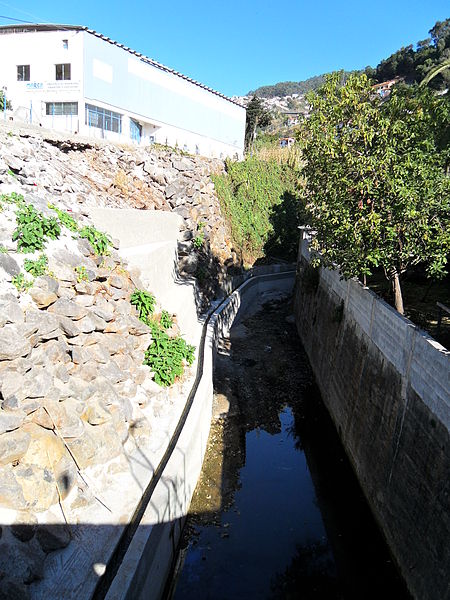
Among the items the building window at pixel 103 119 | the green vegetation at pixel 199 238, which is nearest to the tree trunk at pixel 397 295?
the green vegetation at pixel 199 238

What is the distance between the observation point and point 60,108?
2531 centimetres

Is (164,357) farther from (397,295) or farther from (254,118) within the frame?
(254,118)

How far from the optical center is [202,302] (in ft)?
66.0

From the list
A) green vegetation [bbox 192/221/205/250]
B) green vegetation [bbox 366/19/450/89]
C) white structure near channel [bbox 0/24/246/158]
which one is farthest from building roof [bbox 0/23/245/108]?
green vegetation [bbox 366/19/450/89]

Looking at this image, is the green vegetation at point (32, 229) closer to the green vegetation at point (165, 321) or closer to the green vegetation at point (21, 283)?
the green vegetation at point (21, 283)

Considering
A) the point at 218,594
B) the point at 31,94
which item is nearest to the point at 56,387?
the point at 218,594

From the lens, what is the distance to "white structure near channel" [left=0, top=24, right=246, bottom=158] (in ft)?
80.6

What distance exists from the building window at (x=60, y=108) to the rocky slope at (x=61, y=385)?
11794 millimetres

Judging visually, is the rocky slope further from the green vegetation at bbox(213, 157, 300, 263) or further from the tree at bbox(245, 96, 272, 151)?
the tree at bbox(245, 96, 272, 151)

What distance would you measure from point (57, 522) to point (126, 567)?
4.28 ft

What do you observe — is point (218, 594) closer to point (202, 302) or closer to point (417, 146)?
point (417, 146)

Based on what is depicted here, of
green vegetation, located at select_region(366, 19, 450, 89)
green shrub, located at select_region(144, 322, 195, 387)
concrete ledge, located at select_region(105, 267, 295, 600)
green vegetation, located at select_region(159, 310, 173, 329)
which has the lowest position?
concrete ledge, located at select_region(105, 267, 295, 600)

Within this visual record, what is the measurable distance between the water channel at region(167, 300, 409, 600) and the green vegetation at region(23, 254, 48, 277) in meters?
5.84

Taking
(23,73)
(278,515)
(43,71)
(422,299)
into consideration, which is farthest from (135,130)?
(278,515)
